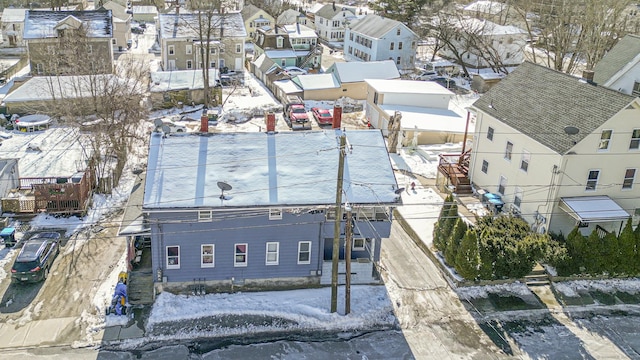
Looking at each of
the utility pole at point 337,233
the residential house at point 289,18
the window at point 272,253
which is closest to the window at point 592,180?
the utility pole at point 337,233

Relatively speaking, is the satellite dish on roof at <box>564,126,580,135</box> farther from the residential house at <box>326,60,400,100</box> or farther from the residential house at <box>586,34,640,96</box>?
the residential house at <box>326,60,400,100</box>

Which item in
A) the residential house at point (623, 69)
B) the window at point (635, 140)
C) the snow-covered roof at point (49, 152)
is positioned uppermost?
the residential house at point (623, 69)

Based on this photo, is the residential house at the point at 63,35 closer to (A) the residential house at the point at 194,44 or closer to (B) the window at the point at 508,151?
(A) the residential house at the point at 194,44

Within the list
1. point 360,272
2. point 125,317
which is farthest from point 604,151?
point 125,317

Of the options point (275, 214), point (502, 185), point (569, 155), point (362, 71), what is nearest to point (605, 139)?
point (569, 155)

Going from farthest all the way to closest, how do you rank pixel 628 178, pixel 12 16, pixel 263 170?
pixel 12 16 < pixel 628 178 < pixel 263 170

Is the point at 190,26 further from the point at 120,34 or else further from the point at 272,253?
the point at 272,253
